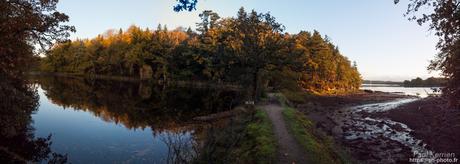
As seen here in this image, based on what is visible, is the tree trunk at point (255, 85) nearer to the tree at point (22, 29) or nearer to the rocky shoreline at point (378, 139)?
the rocky shoreline at point (378, 139)

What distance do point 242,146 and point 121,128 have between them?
1084 cm

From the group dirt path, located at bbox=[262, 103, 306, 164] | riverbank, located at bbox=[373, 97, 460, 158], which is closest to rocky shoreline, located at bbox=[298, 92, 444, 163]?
riverbank, located at bbox=[373, 97, 460, 158]

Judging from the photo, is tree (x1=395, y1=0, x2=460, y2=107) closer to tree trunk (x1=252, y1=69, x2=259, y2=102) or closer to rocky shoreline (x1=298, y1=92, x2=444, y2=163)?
rocky shoreline (x1=298, y1=92, x2=444, y2=163)

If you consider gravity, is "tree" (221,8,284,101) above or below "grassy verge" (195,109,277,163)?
above

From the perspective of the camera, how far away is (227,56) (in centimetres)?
3450

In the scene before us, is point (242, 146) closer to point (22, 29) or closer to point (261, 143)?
point (261, 143)

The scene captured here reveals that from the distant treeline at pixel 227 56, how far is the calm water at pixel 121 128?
21.4ft

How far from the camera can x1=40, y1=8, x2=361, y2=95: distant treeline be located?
33.7m

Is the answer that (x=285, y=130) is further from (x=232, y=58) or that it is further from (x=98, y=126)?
(x=232, y=58)

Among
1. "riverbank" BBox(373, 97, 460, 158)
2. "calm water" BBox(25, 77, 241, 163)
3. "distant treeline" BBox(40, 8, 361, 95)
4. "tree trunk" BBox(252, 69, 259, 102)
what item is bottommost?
"calm water" BBox(25, 77, 241, 163)

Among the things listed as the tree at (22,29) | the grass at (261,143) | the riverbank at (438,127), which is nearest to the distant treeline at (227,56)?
the riverbank at (438,127)

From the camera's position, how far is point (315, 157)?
1277cm

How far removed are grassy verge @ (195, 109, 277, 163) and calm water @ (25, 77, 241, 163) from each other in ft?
2.42

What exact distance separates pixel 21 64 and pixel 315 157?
517 inches
